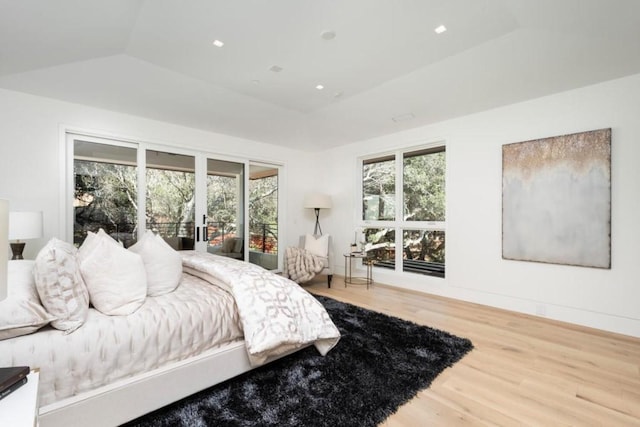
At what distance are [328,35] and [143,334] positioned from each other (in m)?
2.44

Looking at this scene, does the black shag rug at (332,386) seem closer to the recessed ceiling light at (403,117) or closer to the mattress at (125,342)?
the mattress at (125,342)

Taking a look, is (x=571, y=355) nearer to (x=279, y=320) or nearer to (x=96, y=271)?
(x=279, y=320)

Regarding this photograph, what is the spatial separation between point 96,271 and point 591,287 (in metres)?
4.35

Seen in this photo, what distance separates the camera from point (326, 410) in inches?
66.7

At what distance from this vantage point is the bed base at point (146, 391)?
137 centimetres

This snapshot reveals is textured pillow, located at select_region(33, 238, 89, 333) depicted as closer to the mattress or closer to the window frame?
the mattress

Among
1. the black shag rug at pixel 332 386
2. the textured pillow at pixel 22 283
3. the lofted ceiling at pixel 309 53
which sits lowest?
the black shag rug at pixel 332 386

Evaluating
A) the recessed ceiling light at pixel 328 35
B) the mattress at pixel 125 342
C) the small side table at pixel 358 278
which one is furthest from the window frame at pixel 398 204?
the mattress at pixel 125 342

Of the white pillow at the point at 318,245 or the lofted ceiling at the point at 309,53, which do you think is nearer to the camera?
the lofted ceiling at the point at 309,53

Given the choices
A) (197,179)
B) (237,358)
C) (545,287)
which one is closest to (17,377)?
(237,358)

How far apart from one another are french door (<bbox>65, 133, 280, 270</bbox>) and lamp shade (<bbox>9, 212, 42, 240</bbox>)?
28.6 inches

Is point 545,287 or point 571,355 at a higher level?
point 545,287

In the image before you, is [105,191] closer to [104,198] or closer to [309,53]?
[104,198]

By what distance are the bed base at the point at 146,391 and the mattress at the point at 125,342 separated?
0.13ft
